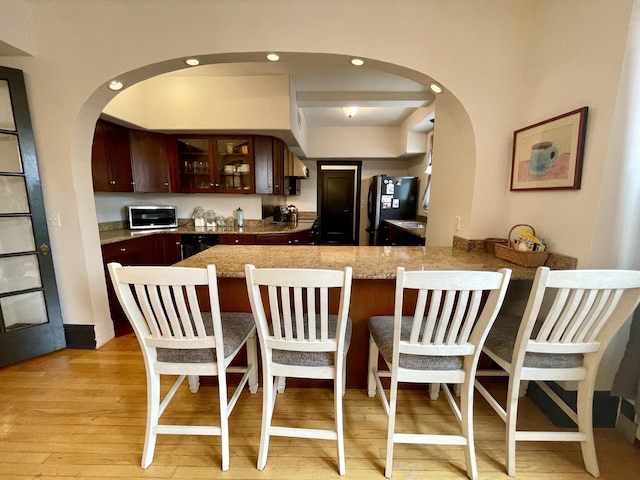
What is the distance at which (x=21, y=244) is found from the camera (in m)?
2.02

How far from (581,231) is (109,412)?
2867mm

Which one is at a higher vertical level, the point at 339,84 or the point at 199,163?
the point at 339,84

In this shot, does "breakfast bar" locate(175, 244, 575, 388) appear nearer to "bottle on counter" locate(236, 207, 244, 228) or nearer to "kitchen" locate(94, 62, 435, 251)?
"kitchen" locate(94, 62, 435, 251)

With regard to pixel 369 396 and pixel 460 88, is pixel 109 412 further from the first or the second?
pixel 460 88

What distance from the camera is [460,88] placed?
6.13 feet

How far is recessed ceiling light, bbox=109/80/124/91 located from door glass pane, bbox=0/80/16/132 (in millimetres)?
656

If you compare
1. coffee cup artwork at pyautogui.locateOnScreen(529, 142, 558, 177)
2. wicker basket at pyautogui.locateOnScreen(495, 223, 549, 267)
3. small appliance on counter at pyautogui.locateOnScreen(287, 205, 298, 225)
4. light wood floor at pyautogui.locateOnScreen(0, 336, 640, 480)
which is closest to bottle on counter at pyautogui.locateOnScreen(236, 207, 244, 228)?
small appliance on counter at pyautogui.locateOnScreen(287, 205, 298, 225)

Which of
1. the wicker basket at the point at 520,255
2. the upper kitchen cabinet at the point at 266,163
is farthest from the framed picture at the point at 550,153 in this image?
the upper kitchen cabinet at the point at 266,163

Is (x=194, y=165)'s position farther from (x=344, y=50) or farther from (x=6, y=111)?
(x=344, y=50)

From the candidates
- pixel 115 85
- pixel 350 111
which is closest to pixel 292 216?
pixel 350 111

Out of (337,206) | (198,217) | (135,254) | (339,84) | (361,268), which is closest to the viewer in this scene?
(361,268)

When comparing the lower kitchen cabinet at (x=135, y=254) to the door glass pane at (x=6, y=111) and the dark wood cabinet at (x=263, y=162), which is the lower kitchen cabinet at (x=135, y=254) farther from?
the dark wood cabinet at (x=263, y=162)

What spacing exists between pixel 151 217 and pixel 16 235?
1.51 meters

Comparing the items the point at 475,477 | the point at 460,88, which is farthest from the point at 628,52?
the point at 475,477
